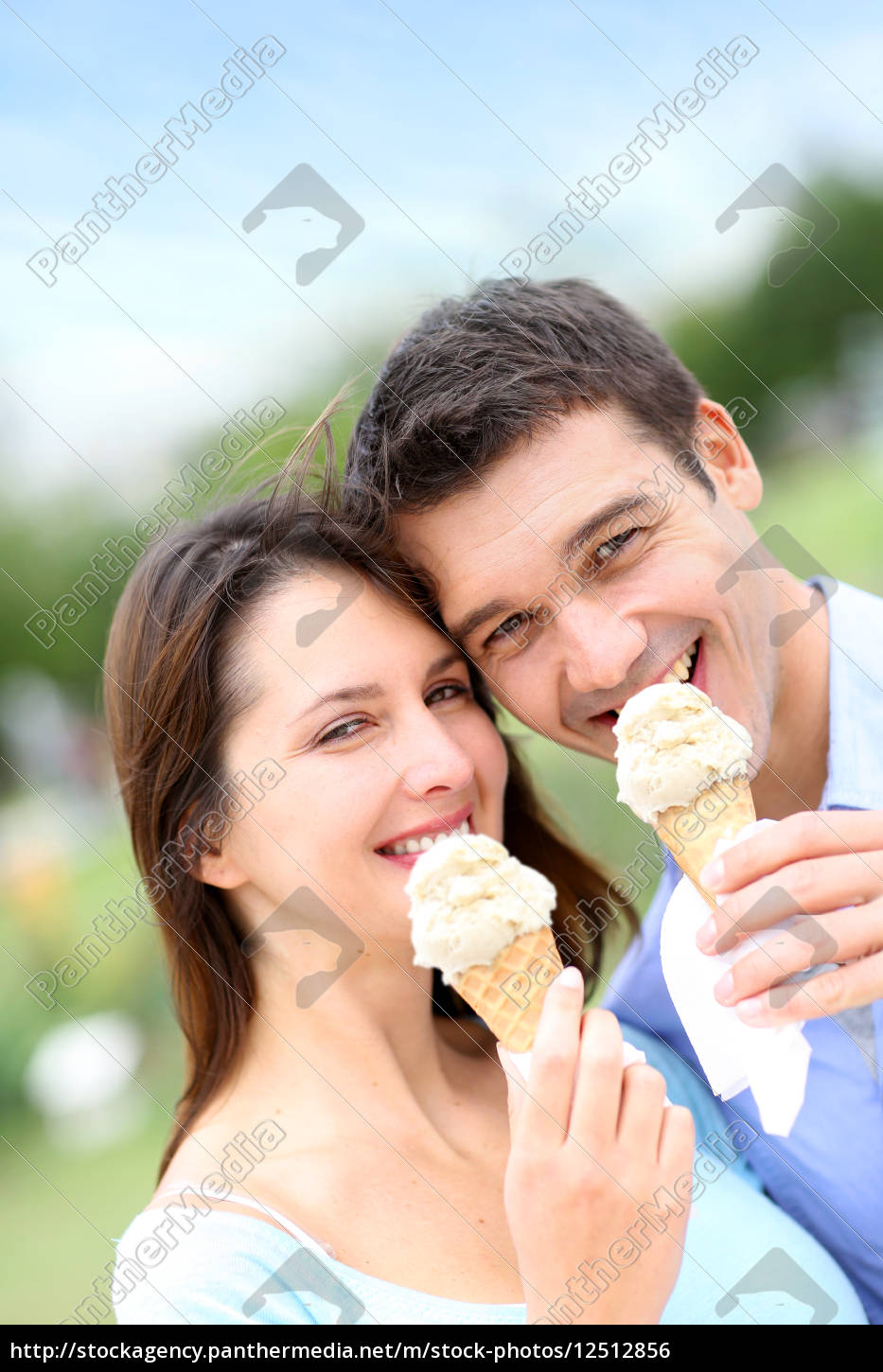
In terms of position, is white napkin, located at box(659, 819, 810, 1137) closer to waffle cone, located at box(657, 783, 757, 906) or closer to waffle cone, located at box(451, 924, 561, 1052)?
waffle cone, located at box(657, 783, 757, 906)

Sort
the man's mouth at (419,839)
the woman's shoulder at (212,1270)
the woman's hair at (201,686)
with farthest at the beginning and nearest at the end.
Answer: the woman's hair at (201,686), the man's mouth at (419,839), the woman's shoulder at (212,1270)

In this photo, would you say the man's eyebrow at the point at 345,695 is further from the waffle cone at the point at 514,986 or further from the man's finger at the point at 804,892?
the man's finger at the point at 804,892

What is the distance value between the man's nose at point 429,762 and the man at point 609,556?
26 cm

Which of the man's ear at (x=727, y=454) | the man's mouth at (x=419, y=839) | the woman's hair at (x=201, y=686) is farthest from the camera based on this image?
the man's ear at (x=727, y=454)

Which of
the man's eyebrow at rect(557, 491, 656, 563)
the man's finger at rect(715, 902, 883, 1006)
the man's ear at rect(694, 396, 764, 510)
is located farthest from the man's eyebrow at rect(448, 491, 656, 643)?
the man's finger at rect(715, 902, 883, 1006)

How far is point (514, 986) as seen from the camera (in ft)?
6.77

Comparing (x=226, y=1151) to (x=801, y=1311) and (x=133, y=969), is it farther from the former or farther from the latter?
(x=133, y=969)

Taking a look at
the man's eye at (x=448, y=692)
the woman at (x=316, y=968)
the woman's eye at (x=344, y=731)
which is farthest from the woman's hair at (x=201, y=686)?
Result: the woman's eye at (x=344, y=731)

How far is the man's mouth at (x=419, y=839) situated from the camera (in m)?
2.36

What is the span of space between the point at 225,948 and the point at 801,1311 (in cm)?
165

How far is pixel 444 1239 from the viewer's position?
2299 millimetres

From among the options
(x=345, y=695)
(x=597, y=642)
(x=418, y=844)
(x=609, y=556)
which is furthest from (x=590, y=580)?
(x=418, y=844)

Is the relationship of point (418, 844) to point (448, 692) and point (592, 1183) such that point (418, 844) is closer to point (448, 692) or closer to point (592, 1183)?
point (448, 692)

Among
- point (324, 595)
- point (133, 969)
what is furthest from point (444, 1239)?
point (133, 969)
